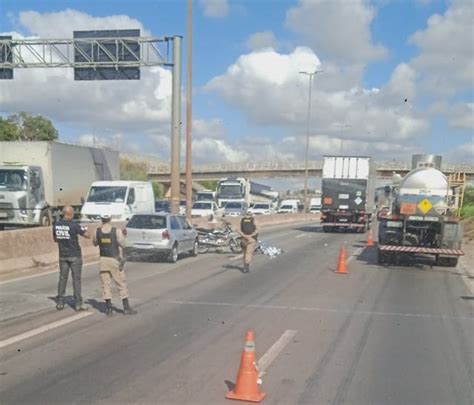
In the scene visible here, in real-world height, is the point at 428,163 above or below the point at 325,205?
above

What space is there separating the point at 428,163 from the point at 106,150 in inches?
747

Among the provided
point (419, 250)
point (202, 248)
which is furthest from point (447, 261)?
point (202, 248)

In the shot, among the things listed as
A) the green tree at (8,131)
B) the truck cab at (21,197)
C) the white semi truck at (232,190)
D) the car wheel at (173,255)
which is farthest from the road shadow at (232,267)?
the green tree at (8,131)

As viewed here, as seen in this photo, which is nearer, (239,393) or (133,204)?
(239,393)

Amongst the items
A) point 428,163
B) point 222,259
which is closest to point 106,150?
Result: point 222,259

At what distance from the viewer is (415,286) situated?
1472cm

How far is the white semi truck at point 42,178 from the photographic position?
78.5ft

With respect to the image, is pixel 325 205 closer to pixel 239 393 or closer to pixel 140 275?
pixel 140 275

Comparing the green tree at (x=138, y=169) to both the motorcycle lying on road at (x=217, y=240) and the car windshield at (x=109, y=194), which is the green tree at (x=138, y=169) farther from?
the motorcycle lying on road at (x=217, y=240)

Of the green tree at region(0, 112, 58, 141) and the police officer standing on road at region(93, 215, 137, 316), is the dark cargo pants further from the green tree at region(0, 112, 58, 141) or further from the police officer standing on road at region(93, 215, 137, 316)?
the green tree at region(0, 112, 58, 141)

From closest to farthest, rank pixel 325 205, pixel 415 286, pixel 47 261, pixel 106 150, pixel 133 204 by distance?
pixel 415 286 < pixel 47 261 < pixel 133 204 < pixel 106 150 < pixel 325 205

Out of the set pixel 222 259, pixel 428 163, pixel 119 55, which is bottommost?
pixel 222 259

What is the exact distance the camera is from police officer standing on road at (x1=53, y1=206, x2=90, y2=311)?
10.2 m

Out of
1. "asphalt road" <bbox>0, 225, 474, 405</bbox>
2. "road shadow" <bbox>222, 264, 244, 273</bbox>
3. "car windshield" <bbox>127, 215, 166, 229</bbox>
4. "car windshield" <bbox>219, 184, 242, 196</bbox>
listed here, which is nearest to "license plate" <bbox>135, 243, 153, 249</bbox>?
"car windshield" <bbox>127, 215, 166, 229</bbox>
